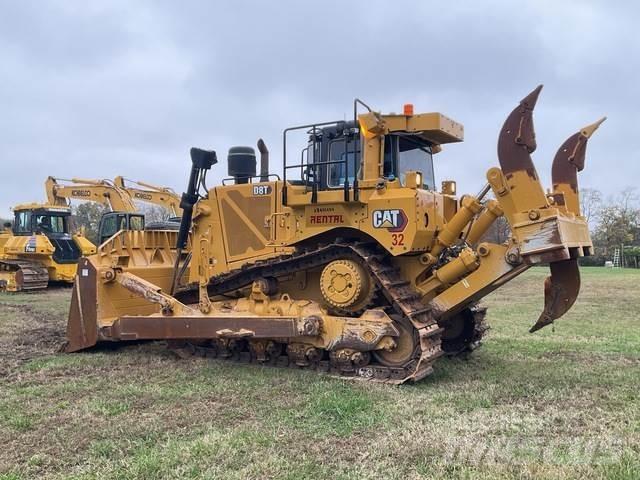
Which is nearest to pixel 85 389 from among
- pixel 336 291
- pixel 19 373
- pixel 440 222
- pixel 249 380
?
pixel 19 373

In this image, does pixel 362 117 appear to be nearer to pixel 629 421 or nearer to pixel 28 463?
pixel 629 421

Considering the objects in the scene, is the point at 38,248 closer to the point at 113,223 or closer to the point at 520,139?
the point at 113,223

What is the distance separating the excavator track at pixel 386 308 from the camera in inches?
262

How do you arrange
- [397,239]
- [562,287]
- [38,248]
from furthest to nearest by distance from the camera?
[38,248] < [562,287] < [397,239]

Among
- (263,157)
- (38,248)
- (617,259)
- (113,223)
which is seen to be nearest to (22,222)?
(38,248)

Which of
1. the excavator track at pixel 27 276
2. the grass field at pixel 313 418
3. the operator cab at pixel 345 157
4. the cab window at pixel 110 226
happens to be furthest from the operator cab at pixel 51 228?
the operator cab at pixel 345 157

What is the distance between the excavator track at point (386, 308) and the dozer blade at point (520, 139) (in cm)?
176

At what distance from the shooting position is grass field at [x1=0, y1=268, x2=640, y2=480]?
438 centimetres

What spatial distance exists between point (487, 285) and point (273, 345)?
2.76m

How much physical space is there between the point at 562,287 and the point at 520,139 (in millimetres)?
1829

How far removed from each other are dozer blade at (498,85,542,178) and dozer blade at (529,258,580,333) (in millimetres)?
1236

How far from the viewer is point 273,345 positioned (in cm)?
770

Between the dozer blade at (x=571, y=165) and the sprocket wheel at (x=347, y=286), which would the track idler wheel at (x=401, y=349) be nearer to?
the sprocket wheel at (x=347, y=286)

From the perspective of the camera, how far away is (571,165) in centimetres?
706
